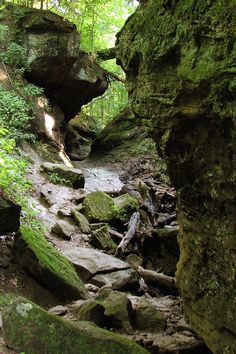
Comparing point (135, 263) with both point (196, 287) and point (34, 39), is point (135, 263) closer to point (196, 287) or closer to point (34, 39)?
point (196, 287)

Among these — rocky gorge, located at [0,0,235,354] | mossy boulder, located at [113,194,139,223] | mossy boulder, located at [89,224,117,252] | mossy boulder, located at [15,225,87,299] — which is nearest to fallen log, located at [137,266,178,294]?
rocky gorge, located at [0,0,235,354]

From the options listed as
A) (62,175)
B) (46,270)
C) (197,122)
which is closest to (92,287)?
(46,270)

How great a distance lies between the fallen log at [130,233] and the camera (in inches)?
386

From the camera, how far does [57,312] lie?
6301 mm

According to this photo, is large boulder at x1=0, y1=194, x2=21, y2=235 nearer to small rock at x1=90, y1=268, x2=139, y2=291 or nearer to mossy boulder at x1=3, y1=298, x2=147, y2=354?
mossy boulder at x1=3, y1=298, x2=147, y2=354

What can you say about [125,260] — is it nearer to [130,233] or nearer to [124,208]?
[130,233]

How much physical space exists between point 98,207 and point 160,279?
3596mm

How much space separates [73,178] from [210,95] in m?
9.94

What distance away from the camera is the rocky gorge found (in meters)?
4.38

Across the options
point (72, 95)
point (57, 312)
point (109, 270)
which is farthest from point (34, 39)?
point (57, 312)

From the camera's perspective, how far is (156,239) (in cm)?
967

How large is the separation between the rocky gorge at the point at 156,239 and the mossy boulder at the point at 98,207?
0.14 feet

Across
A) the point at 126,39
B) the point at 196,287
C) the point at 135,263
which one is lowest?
the point at 135,263

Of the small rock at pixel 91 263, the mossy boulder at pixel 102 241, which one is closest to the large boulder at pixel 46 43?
the mossy boulder at pixel 102 241
